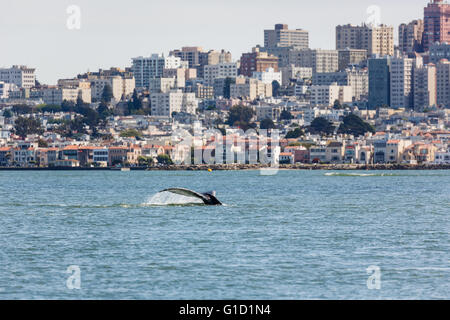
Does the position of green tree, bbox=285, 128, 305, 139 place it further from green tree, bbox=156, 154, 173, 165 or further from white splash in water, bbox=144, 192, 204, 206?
white splash in water, bbox=144, 192, 204, 206

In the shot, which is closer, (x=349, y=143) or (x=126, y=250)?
(x=126, y=250)

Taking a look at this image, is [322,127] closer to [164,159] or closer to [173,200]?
[164,159]

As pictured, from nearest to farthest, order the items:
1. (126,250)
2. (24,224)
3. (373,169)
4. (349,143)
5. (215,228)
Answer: (126,250) → (215,228) → (24,224) → (373,169) → (349,143)

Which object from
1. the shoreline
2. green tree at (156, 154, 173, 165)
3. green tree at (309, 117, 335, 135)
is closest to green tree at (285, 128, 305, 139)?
green tree at (309, 117, 335, 135)
